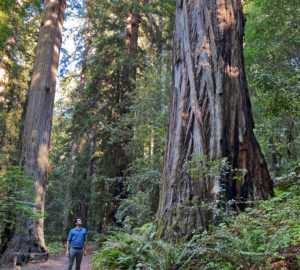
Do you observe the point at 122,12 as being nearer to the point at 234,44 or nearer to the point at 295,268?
the point at 234,44

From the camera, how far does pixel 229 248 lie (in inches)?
112

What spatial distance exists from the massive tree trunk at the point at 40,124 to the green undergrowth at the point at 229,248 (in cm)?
584

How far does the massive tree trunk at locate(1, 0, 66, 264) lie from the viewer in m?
8.84

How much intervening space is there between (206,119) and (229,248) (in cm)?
257

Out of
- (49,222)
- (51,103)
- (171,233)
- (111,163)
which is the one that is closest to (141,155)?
(111,163)

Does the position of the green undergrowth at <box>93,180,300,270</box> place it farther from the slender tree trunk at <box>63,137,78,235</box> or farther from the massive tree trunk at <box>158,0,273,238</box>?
the slender tree trunk at <box>63,137,78,235</box>

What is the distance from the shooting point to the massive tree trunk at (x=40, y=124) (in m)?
8.84


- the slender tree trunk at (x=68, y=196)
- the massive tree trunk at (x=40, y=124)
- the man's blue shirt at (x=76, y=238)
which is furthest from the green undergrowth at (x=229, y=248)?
the slender tree trunk at (x=68, y=196)

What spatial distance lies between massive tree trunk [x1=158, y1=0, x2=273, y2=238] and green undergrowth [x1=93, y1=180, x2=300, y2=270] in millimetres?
470

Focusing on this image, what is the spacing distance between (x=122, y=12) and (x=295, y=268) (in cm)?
1656

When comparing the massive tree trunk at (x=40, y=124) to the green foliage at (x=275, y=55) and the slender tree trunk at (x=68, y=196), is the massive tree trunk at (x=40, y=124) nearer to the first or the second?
the green foliage at (x=275, y=55)

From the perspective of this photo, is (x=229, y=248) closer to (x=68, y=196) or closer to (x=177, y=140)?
(x=177, y=140)

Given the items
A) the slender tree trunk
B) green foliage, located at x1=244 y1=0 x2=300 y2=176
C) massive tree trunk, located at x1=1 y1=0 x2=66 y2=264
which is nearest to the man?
massive tree trunk, located at x1=1 y1=0 x2=66 y2=264

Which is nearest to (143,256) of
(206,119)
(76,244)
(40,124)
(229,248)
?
(229,248)
